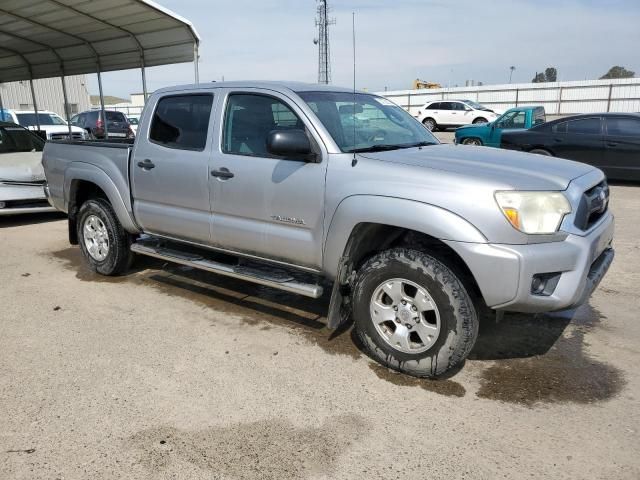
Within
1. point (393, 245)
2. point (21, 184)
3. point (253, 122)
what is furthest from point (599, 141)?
point (21, 184)

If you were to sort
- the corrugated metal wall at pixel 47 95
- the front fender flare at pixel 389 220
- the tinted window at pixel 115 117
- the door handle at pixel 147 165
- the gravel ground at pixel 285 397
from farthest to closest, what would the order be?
the corrugated metal wall at pixel 47 95
the tinted window at pixel 115 117
the door handle at pixel 147 165
the front fender flare at pixel 389 220
the gravel ground at pixel 285 397

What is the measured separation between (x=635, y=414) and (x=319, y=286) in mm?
2125

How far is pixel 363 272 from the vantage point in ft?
12.0

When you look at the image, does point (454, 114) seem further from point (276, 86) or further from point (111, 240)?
point (276, 86)

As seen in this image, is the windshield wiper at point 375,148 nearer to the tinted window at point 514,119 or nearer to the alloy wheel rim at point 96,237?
the alloy wheel rim at point 96,237

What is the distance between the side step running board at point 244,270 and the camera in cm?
394

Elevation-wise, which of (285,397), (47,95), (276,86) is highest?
(47,95)

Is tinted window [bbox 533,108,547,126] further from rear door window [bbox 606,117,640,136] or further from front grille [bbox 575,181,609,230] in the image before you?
front grille [bbox 575,181,609,230]

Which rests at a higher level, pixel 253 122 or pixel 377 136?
pixel 253 122

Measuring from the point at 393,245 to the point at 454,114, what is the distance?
24989 mm

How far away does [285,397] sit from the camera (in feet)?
11.0

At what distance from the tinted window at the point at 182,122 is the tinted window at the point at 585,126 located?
928cm

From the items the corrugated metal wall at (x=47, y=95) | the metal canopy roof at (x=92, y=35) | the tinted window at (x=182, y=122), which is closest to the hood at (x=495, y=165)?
the tinted window at (x=182, y=122)

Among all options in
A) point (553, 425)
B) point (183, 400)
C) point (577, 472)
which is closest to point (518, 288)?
point (553, 425)
